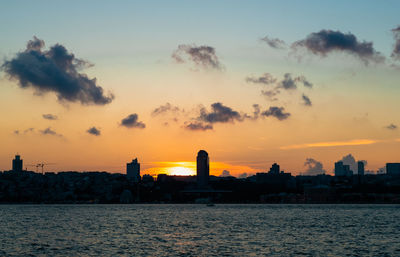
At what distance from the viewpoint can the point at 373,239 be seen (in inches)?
3615

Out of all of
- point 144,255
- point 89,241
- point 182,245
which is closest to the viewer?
point 144,255

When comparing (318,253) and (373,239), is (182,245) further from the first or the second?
(373,239)

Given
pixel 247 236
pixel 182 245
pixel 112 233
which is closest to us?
pixel 182 245

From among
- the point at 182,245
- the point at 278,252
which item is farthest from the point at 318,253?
the point at 182,245

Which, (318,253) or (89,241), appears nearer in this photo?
(318,253)

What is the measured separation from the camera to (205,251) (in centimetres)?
7500

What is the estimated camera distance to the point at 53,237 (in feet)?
323

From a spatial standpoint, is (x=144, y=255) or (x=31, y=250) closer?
(x=144, y=255)

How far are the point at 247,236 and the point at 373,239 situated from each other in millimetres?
19922

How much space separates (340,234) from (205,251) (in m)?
35.7

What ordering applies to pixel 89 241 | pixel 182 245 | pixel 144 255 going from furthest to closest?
1. pixel 89 241
2. pixel 182 245
3. pixel 144 255

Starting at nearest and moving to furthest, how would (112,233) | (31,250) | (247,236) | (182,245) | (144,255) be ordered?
(144,255) → (31,250) → (182,245) → (247,236) → (112,233)

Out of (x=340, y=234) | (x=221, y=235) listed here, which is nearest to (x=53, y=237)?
(x=221, y=235)

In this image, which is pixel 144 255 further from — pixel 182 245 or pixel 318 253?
pixel 318 253
